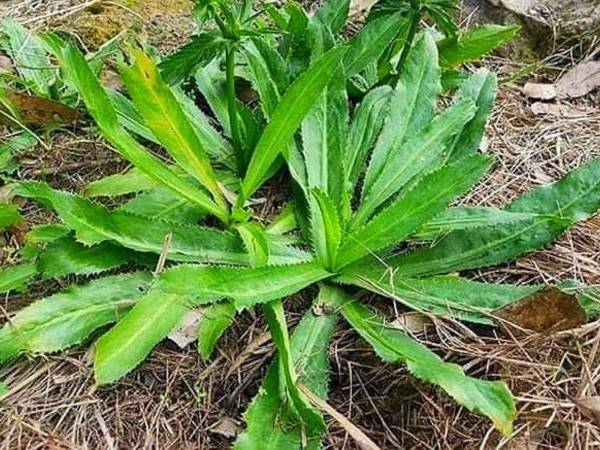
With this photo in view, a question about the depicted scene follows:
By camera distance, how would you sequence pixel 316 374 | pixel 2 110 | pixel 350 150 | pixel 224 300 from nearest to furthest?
pixel 316 374 < pixel 224 300 < pixel 350 150 < pixel 2 110

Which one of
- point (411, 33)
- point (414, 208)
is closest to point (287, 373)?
point (414, 208)

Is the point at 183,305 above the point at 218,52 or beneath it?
beneath

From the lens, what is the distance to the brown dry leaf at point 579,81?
7.29 ft

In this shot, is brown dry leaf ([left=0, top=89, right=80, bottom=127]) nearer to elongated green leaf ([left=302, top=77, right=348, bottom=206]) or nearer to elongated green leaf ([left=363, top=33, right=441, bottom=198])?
elongated green leaf ([left=302, top=77, right=348, bottom=206])

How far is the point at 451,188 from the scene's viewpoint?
1.52 m

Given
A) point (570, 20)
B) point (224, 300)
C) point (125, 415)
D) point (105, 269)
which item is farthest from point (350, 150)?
point (570, 20)

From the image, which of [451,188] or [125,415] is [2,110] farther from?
[451,188]

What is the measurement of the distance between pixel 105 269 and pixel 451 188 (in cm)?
68

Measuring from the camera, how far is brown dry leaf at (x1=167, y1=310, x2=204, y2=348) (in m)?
1.54

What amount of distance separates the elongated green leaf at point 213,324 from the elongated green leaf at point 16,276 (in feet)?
1.17

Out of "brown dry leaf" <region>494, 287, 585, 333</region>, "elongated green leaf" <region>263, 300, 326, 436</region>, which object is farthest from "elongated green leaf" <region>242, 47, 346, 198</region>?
"brown dry leaf" <region>494, 287, 585, 333</region>

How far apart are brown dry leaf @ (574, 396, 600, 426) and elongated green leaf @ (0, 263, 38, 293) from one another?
1.03 m

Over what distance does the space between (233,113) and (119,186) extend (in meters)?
0.29

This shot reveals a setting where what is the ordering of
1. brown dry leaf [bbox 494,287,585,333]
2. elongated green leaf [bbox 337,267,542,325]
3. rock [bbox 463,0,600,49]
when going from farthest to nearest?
rock [bbox 463,0,600,49] → elongated green leaf [bbox 337,267,542,325] → brown dry leaf [bbox 494,287,585,333]
